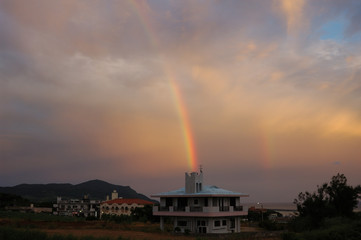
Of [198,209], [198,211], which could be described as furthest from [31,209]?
[198,211]

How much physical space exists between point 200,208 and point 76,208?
333ft

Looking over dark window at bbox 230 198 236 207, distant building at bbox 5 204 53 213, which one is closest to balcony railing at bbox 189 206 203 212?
dark window at bbox 230 198 236 207

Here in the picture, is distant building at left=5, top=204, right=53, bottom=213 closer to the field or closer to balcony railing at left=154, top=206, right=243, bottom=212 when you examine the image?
the field

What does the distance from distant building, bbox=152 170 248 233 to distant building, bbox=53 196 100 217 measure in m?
89.5

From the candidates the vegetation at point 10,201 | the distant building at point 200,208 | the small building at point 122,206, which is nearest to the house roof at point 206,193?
the distant building at point 200,208

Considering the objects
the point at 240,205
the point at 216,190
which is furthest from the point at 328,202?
the point at 216,190

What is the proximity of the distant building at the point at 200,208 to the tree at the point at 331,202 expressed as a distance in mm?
9066

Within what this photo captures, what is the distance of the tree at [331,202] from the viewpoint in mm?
51025

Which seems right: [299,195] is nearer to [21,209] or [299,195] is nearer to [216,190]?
[216,190]

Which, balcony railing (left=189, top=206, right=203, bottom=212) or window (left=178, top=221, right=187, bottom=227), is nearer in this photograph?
balcony railing (left=189, top=206, right=203, bottom=212)

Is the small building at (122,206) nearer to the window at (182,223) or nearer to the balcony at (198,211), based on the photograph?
the balcony at (198,211)

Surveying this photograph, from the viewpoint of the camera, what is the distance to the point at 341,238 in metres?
35.4

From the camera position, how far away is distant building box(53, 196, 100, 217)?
450 ft

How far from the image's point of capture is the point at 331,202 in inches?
2092
